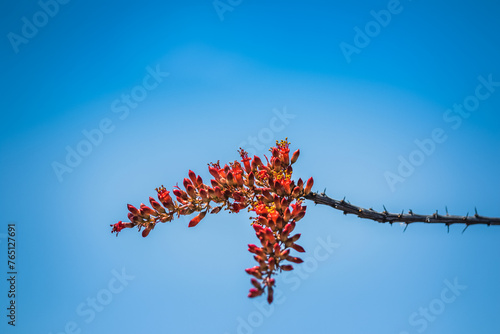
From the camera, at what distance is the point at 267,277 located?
331cm

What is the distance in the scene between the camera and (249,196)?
4133mm

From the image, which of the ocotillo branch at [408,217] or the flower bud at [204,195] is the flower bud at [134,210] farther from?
the ocotillo branch at [408,217]

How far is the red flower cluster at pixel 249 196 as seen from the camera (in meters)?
3.80

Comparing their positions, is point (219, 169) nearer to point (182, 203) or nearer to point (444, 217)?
point (182, 203)

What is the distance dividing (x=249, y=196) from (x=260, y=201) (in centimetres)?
14

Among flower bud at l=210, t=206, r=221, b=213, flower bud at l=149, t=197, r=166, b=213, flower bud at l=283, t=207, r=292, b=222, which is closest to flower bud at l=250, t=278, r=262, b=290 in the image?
flower bud at l=283, t=207, r=292, b=222

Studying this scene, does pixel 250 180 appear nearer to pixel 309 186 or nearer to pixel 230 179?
pixel 230 179

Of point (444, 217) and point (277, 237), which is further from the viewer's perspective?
point (444, 217)

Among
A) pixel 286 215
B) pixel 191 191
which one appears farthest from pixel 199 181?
pixel 286 215

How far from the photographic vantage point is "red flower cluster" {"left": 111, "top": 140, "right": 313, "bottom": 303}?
12.5 ft

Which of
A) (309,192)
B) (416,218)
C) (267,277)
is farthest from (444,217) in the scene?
(267,277)

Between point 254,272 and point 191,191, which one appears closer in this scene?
point 254,272

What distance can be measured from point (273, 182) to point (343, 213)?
801 millimetres

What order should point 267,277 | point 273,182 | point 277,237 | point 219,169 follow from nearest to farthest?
point 267,277 < point 277,237 < point 273,182 < point 219,169
